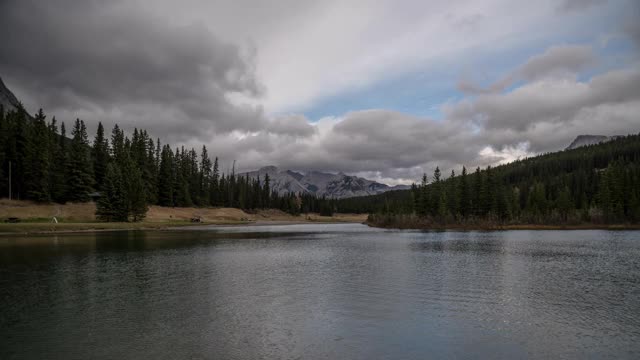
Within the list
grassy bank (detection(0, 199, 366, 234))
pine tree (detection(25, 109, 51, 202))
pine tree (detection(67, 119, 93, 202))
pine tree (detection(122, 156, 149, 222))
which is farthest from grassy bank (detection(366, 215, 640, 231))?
pine tree (detection(25, 109, 51, 202))

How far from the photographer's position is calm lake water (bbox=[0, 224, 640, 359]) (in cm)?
1617

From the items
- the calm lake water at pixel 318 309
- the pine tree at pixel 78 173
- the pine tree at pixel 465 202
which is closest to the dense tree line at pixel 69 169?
the pine tree at pixel 78 173

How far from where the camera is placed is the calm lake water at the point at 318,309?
16172mm

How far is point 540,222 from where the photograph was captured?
124 metres

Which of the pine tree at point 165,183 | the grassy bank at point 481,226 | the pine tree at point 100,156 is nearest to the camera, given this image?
the grassy bank at point 481,226

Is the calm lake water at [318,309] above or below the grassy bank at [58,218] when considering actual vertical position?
below

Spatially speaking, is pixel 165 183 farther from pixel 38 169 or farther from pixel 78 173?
pixel 38 169

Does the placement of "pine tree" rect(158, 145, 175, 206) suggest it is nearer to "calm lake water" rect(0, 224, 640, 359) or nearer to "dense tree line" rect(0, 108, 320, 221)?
"dense tree line" rect(0, 108, 320, 221)

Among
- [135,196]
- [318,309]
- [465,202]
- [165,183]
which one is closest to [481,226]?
[465,202]

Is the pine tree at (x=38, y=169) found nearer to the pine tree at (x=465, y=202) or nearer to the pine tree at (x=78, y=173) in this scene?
the pine tree at (x=78, y=173)

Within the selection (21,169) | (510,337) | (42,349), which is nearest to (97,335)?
(42,349)

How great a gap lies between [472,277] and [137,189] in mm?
105150

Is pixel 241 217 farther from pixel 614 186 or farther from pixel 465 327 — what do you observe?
pixel 465 327

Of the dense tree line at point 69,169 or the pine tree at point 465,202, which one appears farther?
the pine tree at point 465,202
